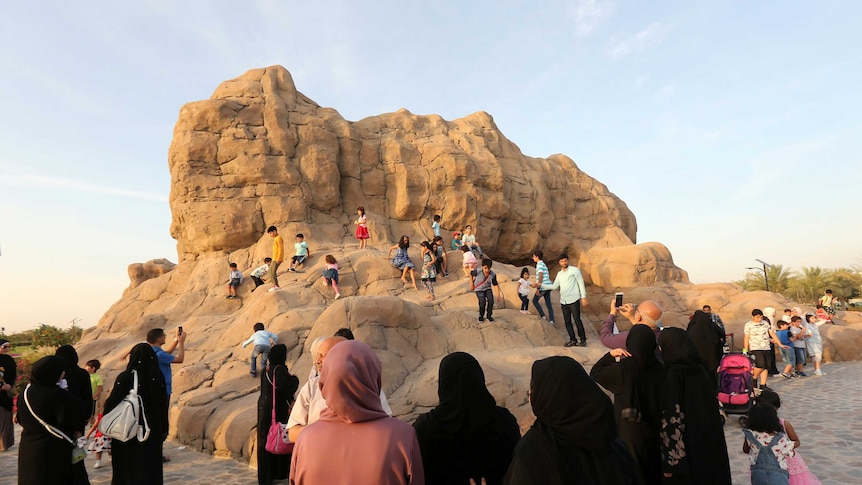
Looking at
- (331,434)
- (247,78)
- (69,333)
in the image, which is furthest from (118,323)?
(331,434)

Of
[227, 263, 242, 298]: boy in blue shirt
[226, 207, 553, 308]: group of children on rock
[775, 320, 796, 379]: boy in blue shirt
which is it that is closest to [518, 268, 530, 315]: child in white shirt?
[226, 207, 553, 308]: group of children on rock

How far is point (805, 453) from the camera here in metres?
6.09

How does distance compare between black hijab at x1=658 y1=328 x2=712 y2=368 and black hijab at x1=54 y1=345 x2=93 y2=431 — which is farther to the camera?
black hijab at x1=54 y1=345 x2=93 y2=431

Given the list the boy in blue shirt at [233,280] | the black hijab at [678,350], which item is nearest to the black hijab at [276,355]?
the black hijab at [678,350]

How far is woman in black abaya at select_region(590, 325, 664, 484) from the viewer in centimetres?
344

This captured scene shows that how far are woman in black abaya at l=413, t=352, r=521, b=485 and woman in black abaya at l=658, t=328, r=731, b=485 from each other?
1376 mm

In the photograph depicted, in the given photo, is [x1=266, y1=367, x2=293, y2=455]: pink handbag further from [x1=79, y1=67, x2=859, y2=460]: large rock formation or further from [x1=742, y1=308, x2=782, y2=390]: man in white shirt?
[x1=742, y1=308, x2=782, y2=390]: man in white shirt

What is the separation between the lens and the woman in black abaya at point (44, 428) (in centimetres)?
410

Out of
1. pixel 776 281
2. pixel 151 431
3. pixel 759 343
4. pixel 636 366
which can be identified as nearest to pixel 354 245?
pixel 759 343

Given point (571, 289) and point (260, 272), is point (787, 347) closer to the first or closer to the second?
point (571, 289)

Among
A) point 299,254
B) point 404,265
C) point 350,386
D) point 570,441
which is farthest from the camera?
point 299,254

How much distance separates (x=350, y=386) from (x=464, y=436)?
78 cm

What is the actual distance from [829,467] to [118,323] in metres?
19.1

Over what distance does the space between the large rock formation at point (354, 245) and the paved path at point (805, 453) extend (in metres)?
0.52
